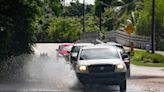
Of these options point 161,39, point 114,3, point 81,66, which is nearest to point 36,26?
point 81,66

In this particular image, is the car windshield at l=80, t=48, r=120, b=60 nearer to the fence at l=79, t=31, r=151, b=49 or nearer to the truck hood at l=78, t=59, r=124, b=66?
the truck hood at l=78, t=59, r=124, b=66

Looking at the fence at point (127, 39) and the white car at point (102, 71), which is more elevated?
the white car at point (102, 71)

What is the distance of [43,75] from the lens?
24406 mm

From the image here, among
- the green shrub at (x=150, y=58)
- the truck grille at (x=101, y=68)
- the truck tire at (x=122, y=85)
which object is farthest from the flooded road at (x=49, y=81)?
the green shrub at (x=150, y=58)

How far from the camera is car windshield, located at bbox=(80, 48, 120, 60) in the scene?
18859mm

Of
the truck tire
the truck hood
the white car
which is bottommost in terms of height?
the truck tire

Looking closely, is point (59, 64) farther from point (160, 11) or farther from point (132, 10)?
point (132, 10)

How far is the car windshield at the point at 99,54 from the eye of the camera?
18859mm

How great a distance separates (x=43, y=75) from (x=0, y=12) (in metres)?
4.23

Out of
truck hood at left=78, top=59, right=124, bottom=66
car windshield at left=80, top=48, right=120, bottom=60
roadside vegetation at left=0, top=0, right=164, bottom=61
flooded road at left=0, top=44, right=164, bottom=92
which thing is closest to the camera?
truck hood at left=78, top=59, right=124, bottom=66

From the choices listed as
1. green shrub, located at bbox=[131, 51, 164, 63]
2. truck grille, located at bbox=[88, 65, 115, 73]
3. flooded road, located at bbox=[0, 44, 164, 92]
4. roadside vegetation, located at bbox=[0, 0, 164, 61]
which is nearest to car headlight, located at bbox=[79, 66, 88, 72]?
truck grille, located at bbox=[88, 65, 115, 73]

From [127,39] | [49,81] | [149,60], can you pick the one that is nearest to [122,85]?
[49,81]

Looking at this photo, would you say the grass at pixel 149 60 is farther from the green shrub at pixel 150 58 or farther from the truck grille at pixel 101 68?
the truck grille at pixel 101 68

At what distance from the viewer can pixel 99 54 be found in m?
19.0
